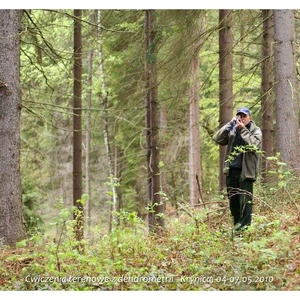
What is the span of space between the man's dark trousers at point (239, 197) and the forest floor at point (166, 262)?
0.68 ft

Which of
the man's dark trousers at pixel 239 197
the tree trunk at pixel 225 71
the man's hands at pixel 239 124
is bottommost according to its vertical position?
the man's dark trousers at pixel 239 197

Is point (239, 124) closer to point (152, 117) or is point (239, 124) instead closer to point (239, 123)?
point (239, 123)

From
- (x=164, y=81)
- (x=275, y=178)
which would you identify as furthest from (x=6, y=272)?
(x=164, y=81)

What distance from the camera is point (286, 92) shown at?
1029cm

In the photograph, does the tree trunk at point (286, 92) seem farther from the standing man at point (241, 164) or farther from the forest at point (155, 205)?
the standing man at point (241, 164)

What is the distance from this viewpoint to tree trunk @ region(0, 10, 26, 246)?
8.59 metres

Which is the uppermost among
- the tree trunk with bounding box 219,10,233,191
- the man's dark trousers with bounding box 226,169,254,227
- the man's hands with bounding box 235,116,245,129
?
the tree trunk with bounding box 219,10,233,191

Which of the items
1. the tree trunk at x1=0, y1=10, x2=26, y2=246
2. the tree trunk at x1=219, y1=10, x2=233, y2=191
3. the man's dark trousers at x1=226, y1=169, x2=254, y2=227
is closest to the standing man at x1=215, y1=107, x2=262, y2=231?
the man's dark trousers at x1=226, y1=169, x2=254, y2=227

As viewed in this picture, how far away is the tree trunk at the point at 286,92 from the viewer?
1025cm

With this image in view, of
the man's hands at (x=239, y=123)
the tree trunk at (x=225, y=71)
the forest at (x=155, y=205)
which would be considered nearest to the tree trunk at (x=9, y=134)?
the forest at (x=155, y=205)

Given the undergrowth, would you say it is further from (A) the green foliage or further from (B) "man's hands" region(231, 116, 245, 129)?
(B) "man's hands" region(231, 116, 245, 129)

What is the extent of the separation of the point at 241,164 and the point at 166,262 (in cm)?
203

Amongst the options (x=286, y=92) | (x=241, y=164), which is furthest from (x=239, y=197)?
(x=286, y=92)

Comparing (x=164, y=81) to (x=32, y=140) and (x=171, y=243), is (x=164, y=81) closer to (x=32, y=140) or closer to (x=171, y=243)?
(x=171, y=243)
